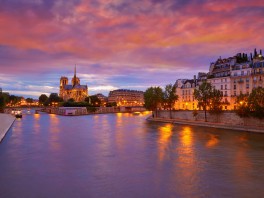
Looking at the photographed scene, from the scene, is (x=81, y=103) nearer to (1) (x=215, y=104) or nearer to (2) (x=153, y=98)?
(2) (x=153, y=98)

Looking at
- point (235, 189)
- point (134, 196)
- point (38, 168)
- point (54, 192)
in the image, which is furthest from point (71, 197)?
point (235, 189)

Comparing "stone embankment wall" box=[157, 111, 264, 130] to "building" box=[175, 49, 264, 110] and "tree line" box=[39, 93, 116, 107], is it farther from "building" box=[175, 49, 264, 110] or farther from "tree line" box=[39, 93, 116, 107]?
"tree line" box=[39, 93, 116, 107]

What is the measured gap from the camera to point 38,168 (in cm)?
1872

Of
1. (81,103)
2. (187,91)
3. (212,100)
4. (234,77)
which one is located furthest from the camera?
(81,103)

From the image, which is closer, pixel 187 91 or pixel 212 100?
pixel 212 100

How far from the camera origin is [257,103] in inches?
1618

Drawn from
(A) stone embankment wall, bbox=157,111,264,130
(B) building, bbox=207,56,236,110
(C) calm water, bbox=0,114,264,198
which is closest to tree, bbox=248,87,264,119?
(A) stone embankment wall, bbox=157,111,264,130

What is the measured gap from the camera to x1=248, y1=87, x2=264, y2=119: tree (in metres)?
40.8

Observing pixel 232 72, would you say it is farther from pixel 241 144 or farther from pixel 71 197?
pixel 71 197

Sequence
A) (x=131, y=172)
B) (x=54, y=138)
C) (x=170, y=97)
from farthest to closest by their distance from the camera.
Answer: (x=170, y=97), (x=54, y=138), (x=131, y=172)

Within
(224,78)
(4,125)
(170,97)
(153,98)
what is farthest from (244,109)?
(153,98)

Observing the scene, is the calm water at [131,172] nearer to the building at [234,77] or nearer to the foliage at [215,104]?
the foliage at [215,104]

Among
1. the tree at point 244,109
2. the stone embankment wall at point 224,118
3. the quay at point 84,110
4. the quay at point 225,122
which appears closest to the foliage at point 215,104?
the stone embankment wall at point 224,118

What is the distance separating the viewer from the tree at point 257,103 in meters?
40.8
